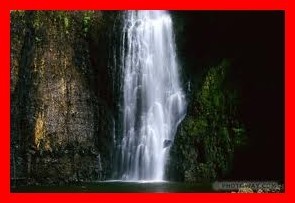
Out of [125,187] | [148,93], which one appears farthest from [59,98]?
[125,187]

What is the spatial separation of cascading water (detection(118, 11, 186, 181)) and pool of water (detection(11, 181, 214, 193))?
1.48 m

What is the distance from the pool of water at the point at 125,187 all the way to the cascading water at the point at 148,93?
4.86ft

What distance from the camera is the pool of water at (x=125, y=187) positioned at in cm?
1285

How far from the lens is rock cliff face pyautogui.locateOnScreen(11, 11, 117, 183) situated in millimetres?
15023

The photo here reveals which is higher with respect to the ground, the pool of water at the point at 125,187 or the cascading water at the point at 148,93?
the cascading water at the point at 148,93

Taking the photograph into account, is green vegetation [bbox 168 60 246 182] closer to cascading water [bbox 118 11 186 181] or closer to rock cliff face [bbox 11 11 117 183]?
cascading water [bbox 118 11 186 181]

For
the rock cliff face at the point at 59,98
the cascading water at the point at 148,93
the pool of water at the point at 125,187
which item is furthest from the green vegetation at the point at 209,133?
the rock cliff face at the point at 59,98

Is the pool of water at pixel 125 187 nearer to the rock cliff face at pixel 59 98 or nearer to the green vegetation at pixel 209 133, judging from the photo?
the rock cliff face at pixel 59 98

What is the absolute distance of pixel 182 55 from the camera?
54.5ft

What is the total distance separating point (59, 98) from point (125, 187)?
3.21 metres

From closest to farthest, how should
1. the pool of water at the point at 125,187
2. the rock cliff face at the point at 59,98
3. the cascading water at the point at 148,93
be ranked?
1. the pool of water at the point at 125,187
2. the rock cliff face at the point at 59,98
3. the cascading water at the point at 148,93

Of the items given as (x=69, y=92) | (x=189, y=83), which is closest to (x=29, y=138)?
(x=69, y=92)

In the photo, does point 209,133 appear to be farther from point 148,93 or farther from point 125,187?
point 125,187

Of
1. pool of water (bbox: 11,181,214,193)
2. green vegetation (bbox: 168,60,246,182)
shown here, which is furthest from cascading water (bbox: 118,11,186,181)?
pool of water (bbox: 11,181,214,193)
